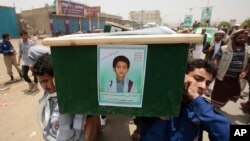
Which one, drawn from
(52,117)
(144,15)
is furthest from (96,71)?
(144,15)

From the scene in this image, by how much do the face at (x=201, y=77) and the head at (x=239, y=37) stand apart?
82.4 inches

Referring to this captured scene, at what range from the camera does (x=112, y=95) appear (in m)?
0.99

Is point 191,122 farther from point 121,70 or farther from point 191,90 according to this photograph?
point 121,70

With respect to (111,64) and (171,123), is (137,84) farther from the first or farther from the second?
(171,123)

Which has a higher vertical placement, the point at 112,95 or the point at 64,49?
the point at 64,49

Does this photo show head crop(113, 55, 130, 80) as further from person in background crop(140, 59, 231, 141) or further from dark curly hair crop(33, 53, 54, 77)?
dark curly hair crop(33, 53, 54, 77)

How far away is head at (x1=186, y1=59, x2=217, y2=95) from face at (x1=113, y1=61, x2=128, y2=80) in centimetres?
56

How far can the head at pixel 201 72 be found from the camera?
1286 millimetres

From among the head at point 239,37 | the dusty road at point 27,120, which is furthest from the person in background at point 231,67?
the dusty road at point 27,120

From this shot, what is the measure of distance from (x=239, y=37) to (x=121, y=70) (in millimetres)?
2914

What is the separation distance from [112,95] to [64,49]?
0.33 metres

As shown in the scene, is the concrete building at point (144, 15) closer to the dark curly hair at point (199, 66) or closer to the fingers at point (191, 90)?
the dark curly hair at point (199, 66)

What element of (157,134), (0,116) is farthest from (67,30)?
(157,134)

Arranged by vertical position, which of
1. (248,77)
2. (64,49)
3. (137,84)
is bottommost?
(248,77)
